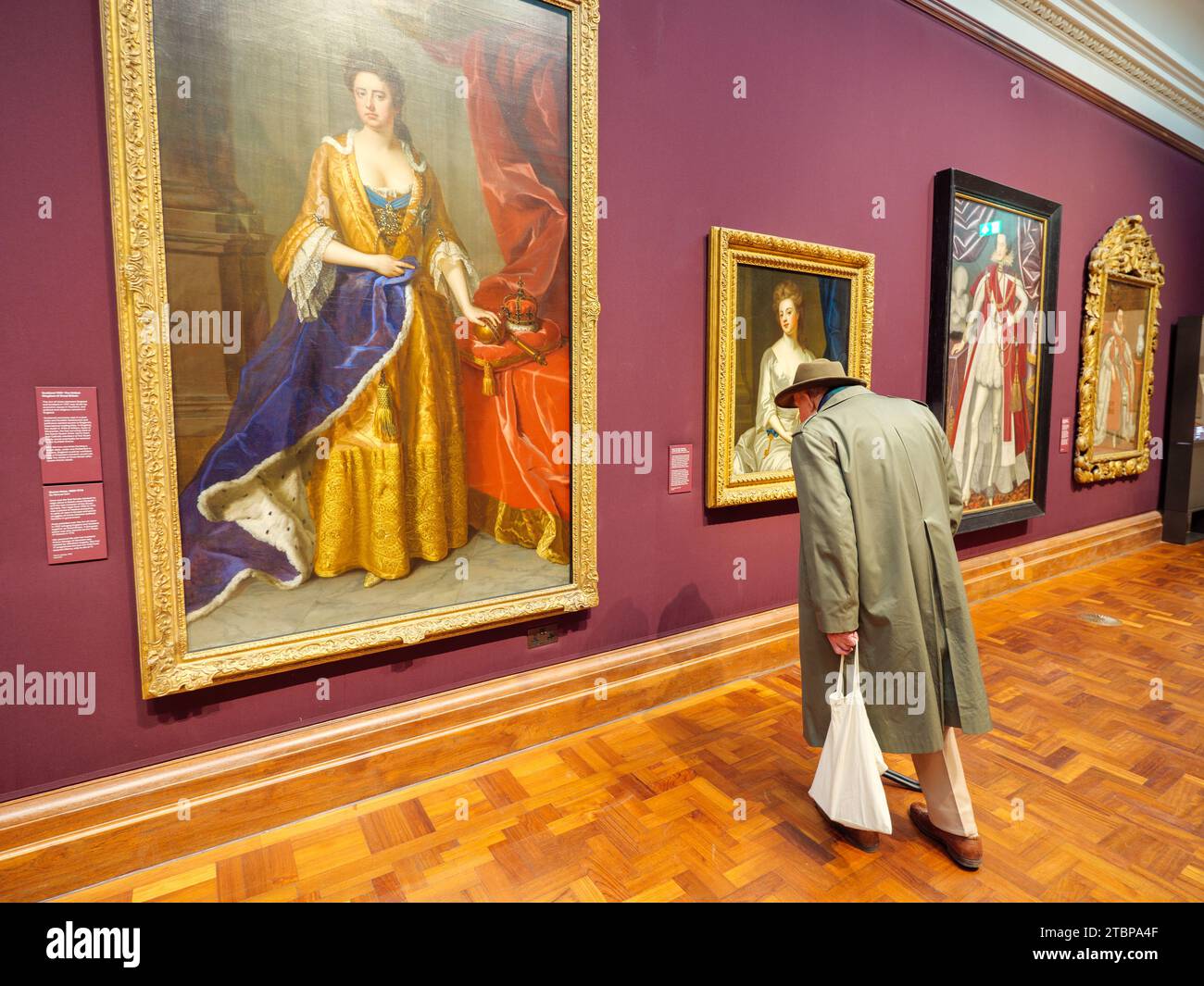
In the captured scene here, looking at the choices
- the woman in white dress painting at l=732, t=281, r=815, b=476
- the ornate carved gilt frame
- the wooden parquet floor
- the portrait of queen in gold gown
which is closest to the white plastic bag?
the wooden parquet floor

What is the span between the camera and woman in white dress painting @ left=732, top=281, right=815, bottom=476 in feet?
13.9

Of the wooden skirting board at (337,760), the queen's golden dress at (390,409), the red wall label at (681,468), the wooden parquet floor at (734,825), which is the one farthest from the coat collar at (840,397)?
the wooden skirting board at (337,760)

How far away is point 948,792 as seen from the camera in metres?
2.61

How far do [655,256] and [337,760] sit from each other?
3092 mm

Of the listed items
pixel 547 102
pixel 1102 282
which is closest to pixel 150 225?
pixel 547 102

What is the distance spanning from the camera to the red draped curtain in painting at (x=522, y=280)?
10.4 feet

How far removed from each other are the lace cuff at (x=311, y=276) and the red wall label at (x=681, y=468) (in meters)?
2.08

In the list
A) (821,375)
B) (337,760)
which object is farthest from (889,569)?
(337,760)

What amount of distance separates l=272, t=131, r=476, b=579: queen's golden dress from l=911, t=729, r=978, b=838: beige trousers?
230cm

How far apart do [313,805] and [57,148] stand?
2.79 metres

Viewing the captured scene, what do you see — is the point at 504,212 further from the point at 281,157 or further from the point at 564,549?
the point at 564,549

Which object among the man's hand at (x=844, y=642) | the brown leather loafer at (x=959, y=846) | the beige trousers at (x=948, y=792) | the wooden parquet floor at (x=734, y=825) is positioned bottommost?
the wooden parquet floor at (x=734, y=825)

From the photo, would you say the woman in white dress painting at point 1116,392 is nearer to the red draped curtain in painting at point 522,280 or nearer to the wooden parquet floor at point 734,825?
the wooden parquet floor at point 734,825

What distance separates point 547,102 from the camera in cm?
331
